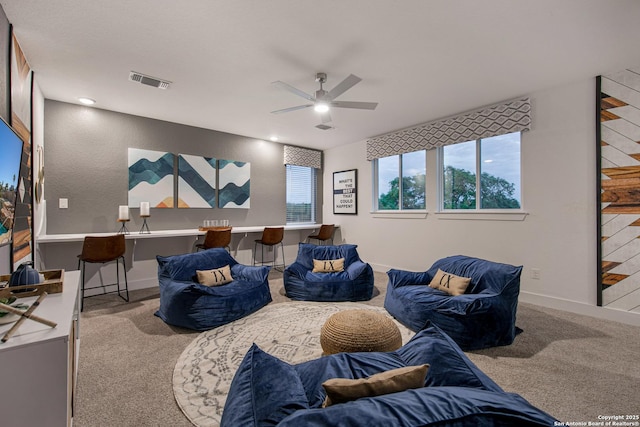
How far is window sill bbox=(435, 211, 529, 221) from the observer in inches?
147

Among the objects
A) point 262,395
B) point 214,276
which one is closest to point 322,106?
point 214,276

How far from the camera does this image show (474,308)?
238cm

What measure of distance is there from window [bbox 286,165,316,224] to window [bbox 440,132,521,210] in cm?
295

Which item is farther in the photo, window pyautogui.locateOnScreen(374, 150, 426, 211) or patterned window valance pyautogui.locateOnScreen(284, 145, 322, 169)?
patterned window valance pyautogui.locateOnScreen(284, 145, 322, 169)

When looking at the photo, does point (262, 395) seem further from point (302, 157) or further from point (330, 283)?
point (302, 157)

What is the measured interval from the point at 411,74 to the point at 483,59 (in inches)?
26.0

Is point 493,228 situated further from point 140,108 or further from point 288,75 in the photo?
point 140,108

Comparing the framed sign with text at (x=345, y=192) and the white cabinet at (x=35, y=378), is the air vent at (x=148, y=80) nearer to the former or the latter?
the white cabinet at (x=35, y=378)

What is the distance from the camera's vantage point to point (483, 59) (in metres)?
2.75

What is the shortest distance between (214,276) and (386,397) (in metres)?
2.80

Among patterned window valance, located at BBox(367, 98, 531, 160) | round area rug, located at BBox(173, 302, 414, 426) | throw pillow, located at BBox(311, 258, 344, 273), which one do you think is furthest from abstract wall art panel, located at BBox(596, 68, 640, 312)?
throw pillow, located at BBox(311, 258, 344, 273)

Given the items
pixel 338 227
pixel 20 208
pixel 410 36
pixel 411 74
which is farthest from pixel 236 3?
pixel 338 227

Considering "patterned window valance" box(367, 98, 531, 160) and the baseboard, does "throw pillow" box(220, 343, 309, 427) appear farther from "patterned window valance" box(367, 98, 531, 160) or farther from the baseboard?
"patterned window valance" box(367, 98, 531, 160)

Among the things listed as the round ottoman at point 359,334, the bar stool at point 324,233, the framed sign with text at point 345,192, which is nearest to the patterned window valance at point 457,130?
the framed sign with text at point 345,192
